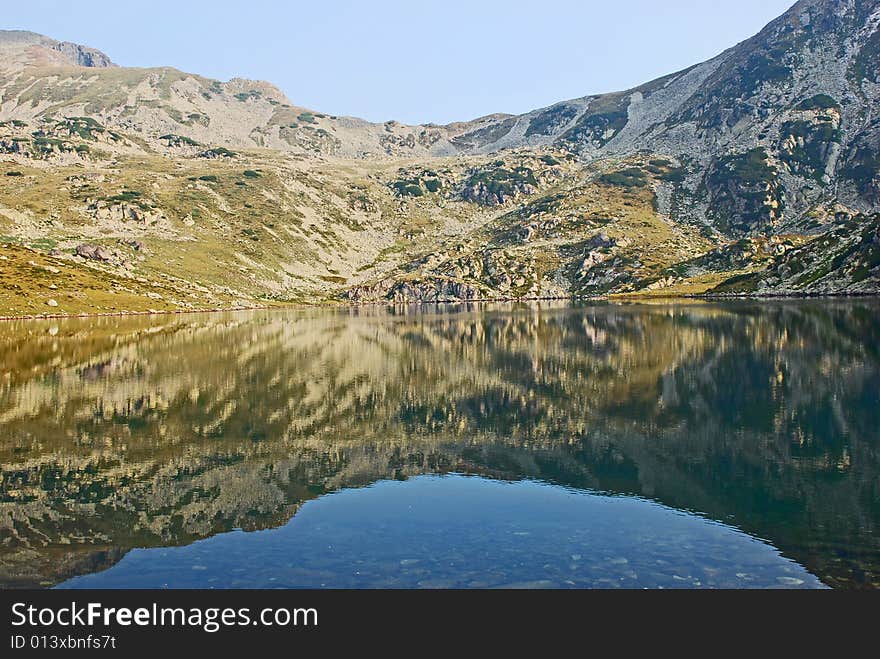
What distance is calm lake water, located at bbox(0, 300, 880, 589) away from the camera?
2445 centimetres

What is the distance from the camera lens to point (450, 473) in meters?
39.2

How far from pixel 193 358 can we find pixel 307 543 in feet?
238

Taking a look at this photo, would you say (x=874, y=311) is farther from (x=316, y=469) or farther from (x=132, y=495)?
(x=132, y=495)

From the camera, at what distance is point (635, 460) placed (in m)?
39.7

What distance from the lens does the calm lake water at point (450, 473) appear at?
80.2ft
